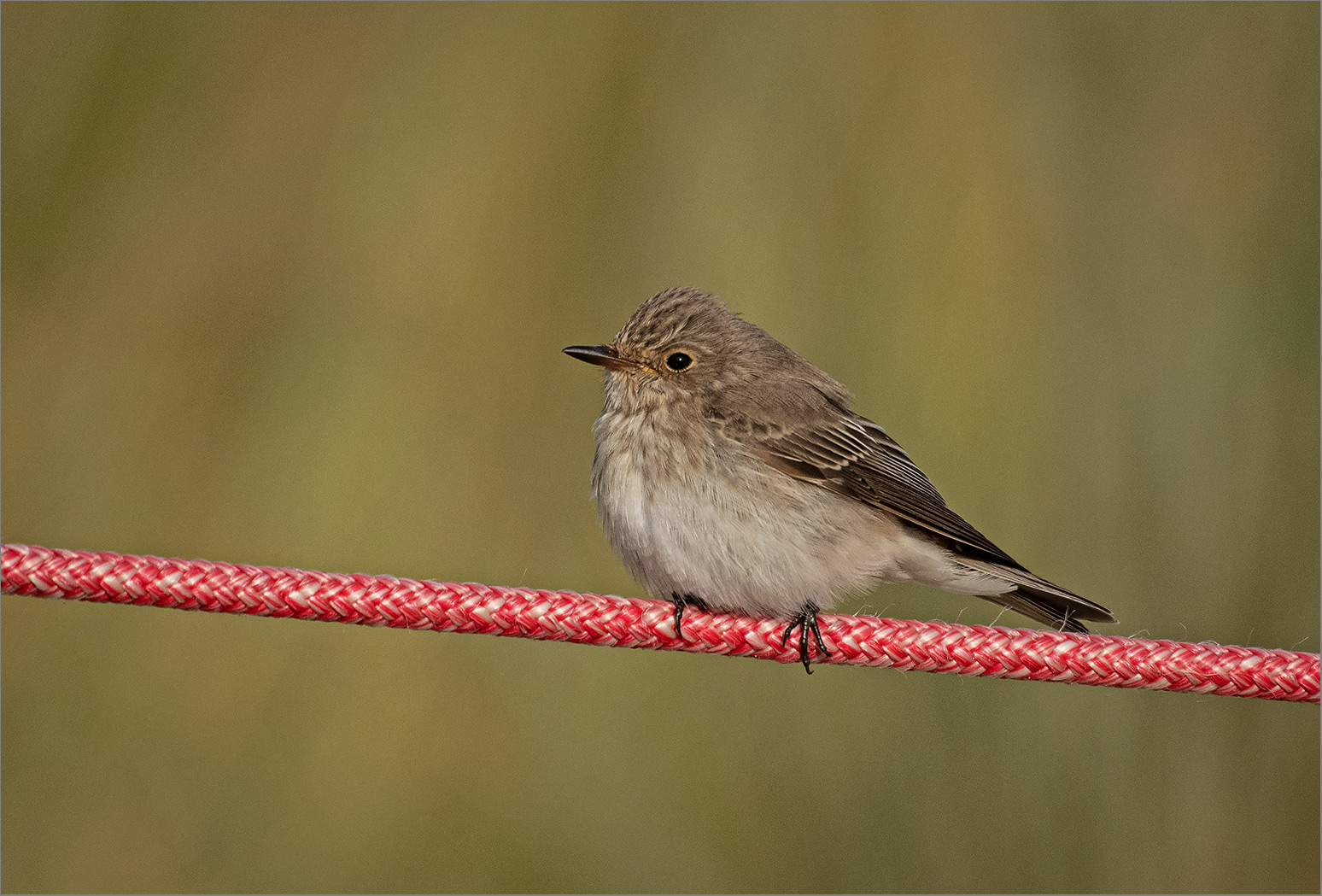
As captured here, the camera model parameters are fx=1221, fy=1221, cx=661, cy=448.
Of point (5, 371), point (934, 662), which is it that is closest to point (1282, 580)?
point (934, 662)

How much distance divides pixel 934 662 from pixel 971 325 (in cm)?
279

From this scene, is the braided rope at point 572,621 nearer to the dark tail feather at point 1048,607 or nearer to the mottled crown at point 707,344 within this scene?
the dark tail feather at point 1048,607

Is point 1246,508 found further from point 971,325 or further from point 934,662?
point 934,662

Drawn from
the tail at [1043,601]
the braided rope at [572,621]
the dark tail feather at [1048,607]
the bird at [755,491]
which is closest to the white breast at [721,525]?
the bird at [755,491]

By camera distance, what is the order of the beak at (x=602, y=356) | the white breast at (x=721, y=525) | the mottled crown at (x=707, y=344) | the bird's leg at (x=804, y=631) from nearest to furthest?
the bird's leg at (x=804, y=631) < the white breast at (x=721, y=525) < the beak at (x=602, y=356) < the mottled crown at (x=707, y=344)

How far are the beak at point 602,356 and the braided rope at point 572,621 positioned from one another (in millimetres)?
1255

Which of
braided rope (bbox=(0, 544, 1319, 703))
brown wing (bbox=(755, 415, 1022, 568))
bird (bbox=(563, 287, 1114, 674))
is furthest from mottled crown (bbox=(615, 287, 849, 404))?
braided rope (bbox=(0, 544, 1319, 703))

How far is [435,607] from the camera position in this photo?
9.04 ft

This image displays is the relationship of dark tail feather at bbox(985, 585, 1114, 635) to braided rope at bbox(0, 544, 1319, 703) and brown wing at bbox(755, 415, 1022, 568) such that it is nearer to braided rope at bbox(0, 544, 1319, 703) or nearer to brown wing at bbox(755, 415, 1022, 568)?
brown wing at bbox(755, 415, 1022, 568)

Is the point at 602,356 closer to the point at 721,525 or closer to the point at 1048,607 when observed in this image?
the point at 721,525

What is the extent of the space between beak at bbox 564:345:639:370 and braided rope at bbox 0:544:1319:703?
49.4 inches

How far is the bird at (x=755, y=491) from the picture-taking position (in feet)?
12.5

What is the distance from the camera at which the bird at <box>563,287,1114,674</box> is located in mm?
3799

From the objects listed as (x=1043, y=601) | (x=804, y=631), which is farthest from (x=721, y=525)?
(x=1043, y=601)
